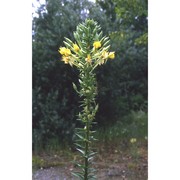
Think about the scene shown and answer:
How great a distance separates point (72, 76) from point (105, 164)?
0.65m

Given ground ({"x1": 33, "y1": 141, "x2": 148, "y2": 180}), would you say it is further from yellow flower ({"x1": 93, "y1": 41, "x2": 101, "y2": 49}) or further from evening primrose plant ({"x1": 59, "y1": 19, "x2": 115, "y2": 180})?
yellow flower ({"x1": 93, "y1": 41, "x2": 101, "y2": 49})

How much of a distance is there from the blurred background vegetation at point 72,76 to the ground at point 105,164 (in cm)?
10

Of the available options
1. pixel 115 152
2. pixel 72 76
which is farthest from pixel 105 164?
pixel 72 76

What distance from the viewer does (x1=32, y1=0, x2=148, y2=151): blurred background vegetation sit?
253 cm

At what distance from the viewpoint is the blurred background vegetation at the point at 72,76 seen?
253 cm

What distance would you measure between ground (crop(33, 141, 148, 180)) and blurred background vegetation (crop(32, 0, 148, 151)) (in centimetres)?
10

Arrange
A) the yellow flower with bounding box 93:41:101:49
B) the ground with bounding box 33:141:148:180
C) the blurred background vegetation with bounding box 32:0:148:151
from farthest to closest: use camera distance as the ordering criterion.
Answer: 1. the blurred background vegetation with bounding box 32:0:148:151
2. the ground with bounding box 33:141:148:180
3. the yellow flower with bounding box 93:41:101:49

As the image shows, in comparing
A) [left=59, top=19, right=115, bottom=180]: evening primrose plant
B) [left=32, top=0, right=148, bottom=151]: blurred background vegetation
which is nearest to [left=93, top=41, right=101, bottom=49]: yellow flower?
[left=59, top=19, right=115, bottom=180]: evening primrose plant

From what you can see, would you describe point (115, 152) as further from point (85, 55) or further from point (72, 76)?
point (85, 55)

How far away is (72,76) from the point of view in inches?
103

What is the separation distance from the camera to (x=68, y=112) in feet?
8.55
